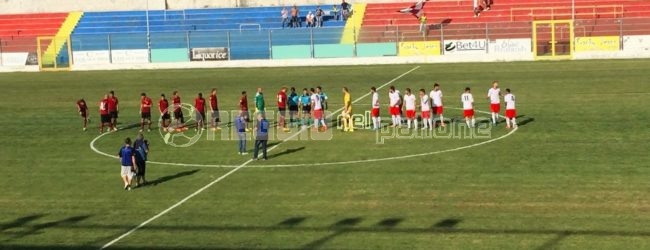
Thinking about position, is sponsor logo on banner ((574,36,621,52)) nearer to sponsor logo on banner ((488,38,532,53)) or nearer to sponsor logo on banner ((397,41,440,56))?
sponsor logo on banner ((488,38,532,53))

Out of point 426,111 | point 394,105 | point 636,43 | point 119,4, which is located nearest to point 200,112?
point 394,105

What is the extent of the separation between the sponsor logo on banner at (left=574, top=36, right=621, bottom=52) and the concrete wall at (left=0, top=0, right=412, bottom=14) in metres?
24.7

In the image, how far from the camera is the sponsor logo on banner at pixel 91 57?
69312mm

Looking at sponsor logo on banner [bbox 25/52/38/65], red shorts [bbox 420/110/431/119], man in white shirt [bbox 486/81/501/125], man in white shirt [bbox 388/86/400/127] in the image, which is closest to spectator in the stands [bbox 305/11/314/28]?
sponsor logo on banner [bbox 25/52/38/65]

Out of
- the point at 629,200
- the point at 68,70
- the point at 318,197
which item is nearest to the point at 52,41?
the point at 68,70

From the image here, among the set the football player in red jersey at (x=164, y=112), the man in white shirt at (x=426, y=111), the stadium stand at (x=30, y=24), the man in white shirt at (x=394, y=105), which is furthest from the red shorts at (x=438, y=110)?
the stadium stand at (x=30, y=24)

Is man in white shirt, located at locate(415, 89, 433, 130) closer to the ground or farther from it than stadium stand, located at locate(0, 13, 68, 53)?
closer to the ground

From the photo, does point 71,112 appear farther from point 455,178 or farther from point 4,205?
point 455,178

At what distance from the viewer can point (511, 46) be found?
202 feet

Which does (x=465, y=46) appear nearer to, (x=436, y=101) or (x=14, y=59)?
(x=436, y=101)

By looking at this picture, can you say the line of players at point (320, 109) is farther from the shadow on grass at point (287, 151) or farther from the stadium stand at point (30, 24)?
the stadium stand at point (30, 24)

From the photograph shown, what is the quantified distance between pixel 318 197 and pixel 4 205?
335 inches

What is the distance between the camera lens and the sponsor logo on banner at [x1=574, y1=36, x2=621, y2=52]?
59.6 meters

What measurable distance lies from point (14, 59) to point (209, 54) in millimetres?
15582
